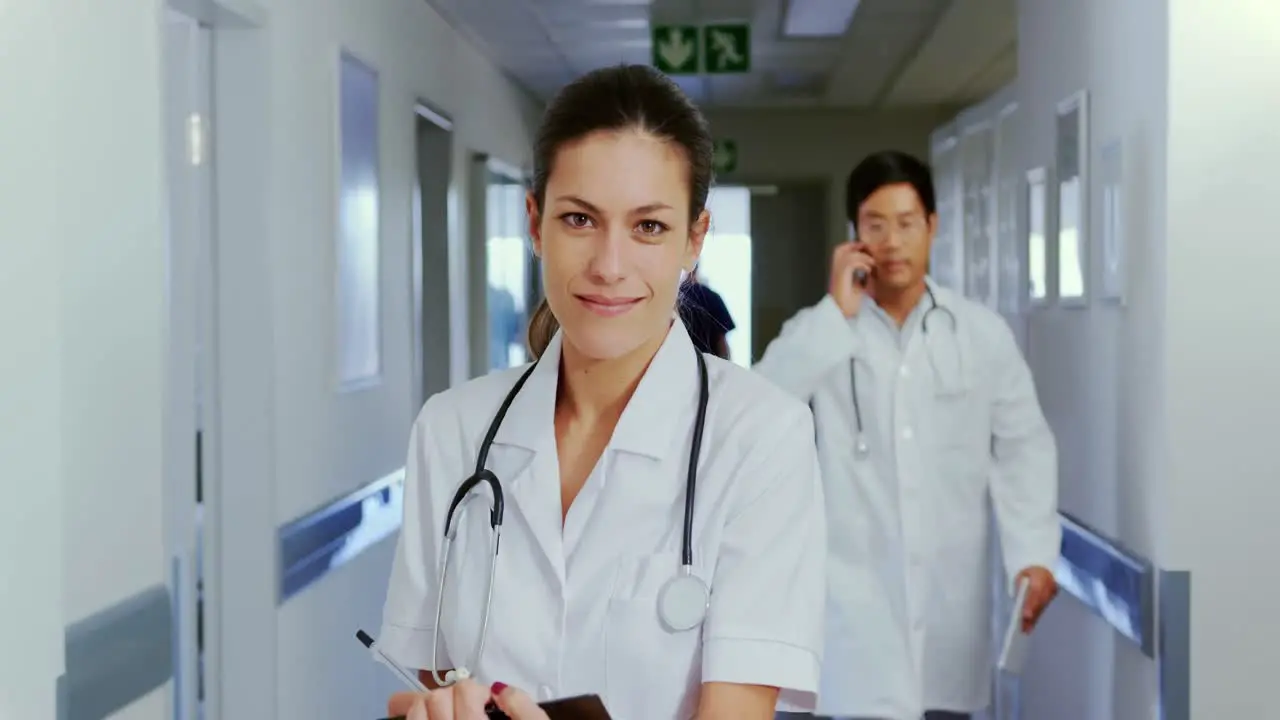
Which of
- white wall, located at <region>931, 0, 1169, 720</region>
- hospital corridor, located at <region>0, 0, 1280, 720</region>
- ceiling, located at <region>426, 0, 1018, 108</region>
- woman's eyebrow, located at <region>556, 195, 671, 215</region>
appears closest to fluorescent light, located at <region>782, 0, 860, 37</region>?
ceiling, located at <region>426, 0, 1018, 108</region>

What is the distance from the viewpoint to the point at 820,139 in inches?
403

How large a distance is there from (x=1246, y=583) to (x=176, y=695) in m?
2.30

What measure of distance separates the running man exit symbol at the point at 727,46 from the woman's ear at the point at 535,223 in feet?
16.4

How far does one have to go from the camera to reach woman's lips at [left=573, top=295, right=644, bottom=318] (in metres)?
1.47

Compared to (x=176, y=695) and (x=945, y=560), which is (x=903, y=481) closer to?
(x=945, y=560)

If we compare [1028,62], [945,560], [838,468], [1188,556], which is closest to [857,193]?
[838,468]

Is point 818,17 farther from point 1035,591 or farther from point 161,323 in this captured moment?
point 161,323

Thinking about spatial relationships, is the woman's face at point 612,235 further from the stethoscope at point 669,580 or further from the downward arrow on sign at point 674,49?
the downward arrow on sign at point 674,49

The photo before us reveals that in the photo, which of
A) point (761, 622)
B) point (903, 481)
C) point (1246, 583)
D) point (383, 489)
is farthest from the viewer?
point (383, 489)

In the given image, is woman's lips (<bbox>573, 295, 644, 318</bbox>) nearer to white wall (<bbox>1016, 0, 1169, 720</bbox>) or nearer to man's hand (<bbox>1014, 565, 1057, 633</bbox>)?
white wall (<bbox>1016, 0, 1169, 720</bbox>)

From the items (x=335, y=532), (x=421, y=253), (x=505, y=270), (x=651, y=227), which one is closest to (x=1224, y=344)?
(x=651, y=227)

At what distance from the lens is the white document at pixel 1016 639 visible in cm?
296

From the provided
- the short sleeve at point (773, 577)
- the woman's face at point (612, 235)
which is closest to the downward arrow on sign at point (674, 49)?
the woman's face at point (612, 235)

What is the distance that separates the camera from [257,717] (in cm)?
323
